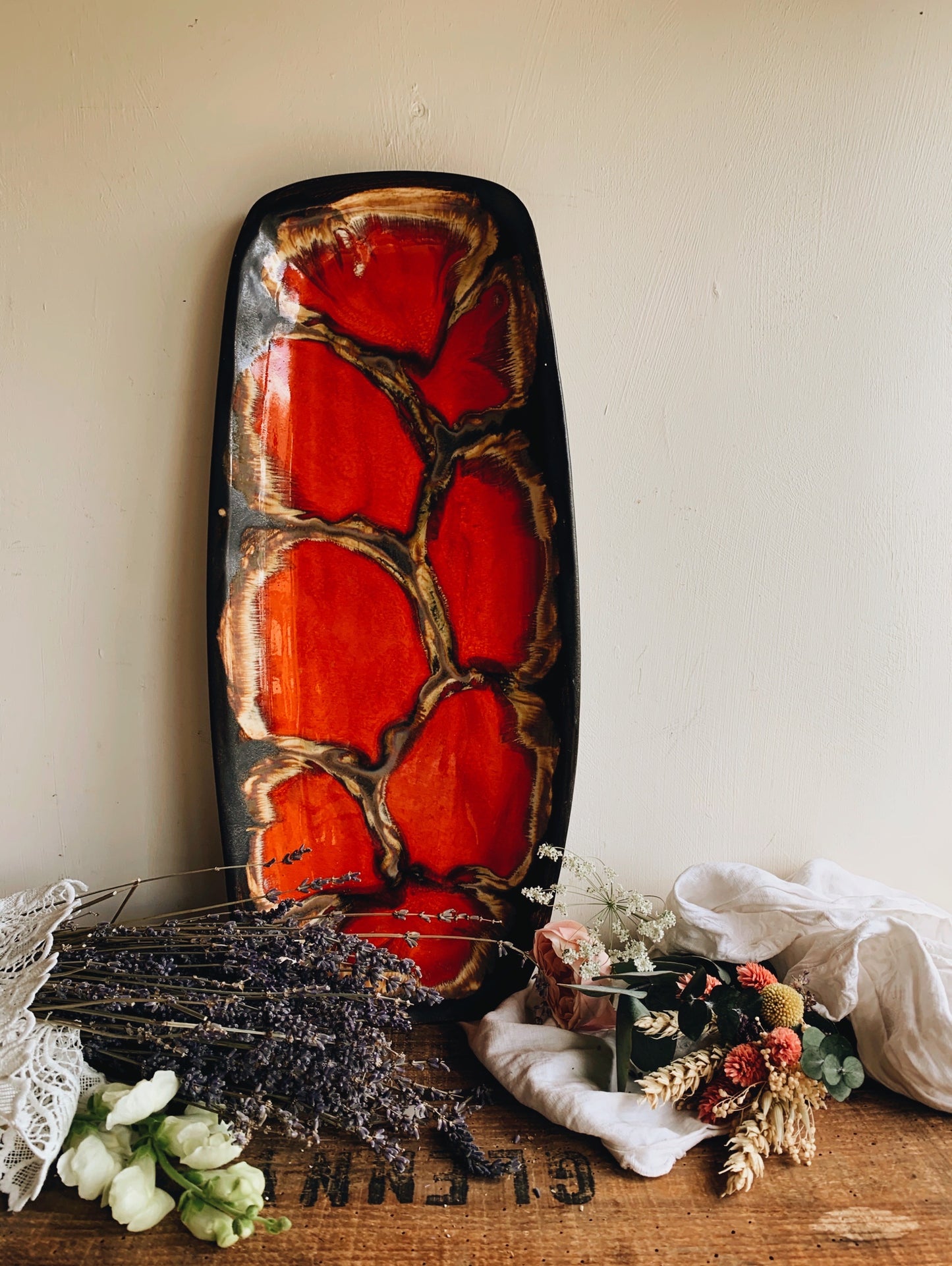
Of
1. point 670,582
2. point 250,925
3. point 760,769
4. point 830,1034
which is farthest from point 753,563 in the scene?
point 250,925

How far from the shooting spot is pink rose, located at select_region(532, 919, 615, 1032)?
0.96 meters

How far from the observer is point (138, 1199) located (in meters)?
0.73

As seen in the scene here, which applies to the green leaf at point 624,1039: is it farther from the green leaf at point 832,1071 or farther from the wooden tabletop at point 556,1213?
the green leaf at point 832,1071

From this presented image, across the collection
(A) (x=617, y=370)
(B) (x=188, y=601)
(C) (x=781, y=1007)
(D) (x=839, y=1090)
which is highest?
(A) (x=617, y=370)

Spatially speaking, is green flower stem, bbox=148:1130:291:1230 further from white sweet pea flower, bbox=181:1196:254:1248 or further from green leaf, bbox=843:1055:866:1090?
green leaf, bbox=843:1055:866:1090

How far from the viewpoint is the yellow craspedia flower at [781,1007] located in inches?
34.7

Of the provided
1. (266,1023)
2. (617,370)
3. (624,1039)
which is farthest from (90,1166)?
(617,370)

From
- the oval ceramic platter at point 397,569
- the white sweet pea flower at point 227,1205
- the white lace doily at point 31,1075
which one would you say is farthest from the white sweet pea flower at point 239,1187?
the oval ceramic platter at point 397,569

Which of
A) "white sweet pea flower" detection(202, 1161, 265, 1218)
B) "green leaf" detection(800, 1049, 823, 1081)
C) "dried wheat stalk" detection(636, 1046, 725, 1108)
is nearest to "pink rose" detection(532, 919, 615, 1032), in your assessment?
"dried wheat stalk" detection(636, 1046, 725, 1108)

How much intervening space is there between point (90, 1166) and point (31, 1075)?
0.33 ft

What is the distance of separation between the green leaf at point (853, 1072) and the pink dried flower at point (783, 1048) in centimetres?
9

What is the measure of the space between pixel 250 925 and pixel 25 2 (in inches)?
42.5

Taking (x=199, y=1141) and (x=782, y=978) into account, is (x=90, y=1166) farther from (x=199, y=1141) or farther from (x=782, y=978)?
(x=782, y=978)

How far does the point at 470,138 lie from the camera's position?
99 cm
